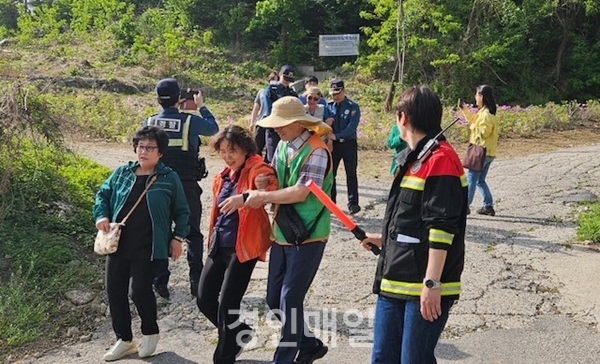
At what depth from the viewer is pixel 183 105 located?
17.7ft

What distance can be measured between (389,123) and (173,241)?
12.2 meters

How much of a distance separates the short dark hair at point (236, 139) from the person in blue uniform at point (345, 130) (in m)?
3.68

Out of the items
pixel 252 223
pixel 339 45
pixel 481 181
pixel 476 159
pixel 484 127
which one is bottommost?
pixel 481 181

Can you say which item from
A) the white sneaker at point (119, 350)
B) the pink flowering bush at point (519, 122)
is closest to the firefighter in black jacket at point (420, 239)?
the white sneaker at point (119, 350)

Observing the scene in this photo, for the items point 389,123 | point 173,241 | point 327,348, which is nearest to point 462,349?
point 327,348

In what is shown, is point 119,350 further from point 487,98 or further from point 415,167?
point 487,98

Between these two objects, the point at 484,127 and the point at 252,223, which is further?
the point at 484,127

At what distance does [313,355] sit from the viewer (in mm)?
4160

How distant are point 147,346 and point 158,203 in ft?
3.21

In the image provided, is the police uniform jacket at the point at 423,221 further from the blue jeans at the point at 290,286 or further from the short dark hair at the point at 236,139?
the short dark hair at the point at 236,139

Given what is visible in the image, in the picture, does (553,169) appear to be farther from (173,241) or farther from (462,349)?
(173,241)

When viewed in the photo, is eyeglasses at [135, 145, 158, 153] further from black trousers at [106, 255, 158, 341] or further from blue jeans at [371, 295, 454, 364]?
blue jeans at [371, 295, 454, 364]

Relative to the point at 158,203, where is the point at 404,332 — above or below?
below

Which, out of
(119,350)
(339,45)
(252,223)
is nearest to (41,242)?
(119,350)
